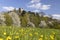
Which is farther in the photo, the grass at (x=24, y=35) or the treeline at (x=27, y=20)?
the treeline at (x=27, y=20)

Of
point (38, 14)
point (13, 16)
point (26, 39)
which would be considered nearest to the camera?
point (26, 39)

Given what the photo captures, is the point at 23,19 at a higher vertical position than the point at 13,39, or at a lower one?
lower

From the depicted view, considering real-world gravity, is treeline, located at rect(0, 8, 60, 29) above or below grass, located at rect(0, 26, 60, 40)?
below

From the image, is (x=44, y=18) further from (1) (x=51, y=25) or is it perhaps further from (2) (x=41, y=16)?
(1) (x=51, y=25)

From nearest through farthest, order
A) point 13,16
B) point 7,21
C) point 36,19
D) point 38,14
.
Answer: point 7,21
point 13,16
point 36,19
point 38,14

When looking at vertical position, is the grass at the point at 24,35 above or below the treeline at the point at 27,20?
above

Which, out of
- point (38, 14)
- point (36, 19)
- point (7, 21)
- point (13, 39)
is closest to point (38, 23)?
point (36, 19)

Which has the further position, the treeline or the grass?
the treeline

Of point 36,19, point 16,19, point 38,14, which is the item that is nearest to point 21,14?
point 36,19

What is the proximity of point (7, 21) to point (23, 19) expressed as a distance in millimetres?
13017

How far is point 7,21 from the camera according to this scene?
35.0 metres

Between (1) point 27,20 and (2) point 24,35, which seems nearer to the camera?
(2) point 24,35

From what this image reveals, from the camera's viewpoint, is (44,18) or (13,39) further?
(44,18)

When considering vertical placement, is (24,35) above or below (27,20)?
above
